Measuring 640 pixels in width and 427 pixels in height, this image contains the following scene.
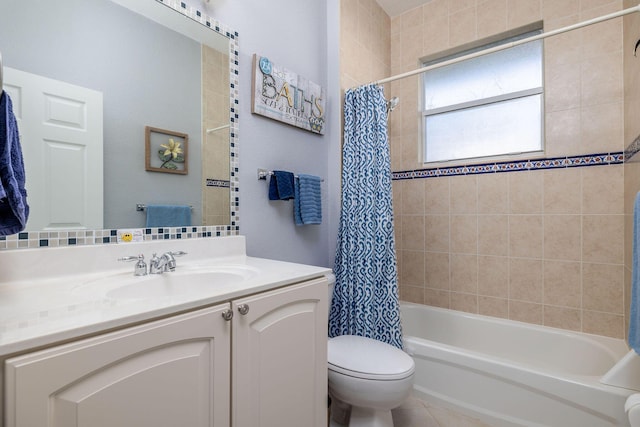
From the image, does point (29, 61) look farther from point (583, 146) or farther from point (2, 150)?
point (583, 146)

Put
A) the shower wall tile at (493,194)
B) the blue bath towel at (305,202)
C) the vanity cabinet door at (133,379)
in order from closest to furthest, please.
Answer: the vanity cabinet door at (133,379), the blue bath towel at (305,202), the shower wall tile at (493,194)

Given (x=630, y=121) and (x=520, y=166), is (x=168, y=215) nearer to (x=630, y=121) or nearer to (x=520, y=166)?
(x=520, y=166)

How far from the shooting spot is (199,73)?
4.61ft

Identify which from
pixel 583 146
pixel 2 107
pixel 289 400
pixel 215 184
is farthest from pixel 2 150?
pixel 583 146

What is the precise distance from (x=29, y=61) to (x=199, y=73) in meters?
0.59

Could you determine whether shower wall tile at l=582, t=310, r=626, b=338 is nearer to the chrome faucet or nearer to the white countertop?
the white countertop

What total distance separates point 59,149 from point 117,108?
25 cm

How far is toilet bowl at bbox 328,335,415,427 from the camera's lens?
126 centimetres

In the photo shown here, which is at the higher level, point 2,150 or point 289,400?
point 2,150

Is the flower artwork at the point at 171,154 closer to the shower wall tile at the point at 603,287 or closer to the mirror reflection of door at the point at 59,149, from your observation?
the mirror reflection of door at the point at 59,149

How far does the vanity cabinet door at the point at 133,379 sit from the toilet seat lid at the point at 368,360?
0.63 m

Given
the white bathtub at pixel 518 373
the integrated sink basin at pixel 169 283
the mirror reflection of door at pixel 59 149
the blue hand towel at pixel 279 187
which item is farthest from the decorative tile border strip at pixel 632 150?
the mirror reflection of door at pixel 59 149

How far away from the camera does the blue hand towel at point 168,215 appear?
4.07ft

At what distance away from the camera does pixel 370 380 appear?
127 centimetres
